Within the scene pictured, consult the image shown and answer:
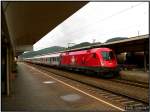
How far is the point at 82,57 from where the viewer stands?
2952cm

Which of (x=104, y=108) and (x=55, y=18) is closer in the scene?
(x=104, y=108)

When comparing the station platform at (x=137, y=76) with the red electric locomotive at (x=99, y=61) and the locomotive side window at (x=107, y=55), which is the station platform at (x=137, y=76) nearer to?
the red electric locomotive at (x=99, y=61)

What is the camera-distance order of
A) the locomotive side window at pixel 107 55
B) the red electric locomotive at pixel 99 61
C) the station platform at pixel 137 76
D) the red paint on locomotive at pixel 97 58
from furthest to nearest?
the locomotive side window at pixel 107 55 < the red paint on locomotive at pixel 97 58 < the red electric locomotive at pixel 99 61 < the station platform at pixel 137 76

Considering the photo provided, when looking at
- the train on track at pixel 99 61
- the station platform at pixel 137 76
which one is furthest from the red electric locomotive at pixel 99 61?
the station platform at pixel 137 76

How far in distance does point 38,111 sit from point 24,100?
2.91m

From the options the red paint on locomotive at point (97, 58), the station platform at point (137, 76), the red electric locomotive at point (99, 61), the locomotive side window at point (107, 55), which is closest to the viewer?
the station platform at point (137, 76)

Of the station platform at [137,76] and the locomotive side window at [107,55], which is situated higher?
the locomotive side window at [107,55]

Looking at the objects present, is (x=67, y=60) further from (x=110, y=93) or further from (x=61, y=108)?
(x=61, y=108)

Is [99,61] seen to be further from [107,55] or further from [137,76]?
[137,76]

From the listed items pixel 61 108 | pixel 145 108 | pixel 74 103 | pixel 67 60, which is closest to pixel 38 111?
pixel 61 108

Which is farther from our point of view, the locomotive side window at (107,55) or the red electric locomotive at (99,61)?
the locomotive side window at (107,55)

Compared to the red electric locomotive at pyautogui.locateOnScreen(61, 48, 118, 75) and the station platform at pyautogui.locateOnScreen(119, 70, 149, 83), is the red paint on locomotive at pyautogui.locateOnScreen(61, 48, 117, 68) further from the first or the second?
the station platform at pyautogui.locateOnScreen(119, 70, 149, 83)

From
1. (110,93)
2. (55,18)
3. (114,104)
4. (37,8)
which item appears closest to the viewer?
(37,8)

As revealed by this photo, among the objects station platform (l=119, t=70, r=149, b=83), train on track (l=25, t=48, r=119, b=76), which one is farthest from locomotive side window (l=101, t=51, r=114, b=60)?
station platform (l=119, t=70, r=149, b=83)
